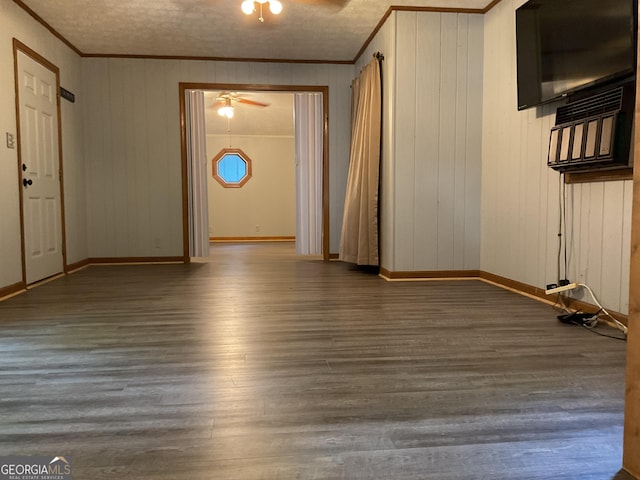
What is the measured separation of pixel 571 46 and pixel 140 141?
14.9 feet

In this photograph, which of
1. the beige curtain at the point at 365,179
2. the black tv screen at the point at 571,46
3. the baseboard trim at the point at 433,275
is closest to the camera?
the black tv screen at the point at 571,46

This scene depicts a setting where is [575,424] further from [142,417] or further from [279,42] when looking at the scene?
[279,42]

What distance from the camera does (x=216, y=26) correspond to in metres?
4.58

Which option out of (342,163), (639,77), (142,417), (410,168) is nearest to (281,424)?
(142,417)

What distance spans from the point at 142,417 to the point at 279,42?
438 centimetres

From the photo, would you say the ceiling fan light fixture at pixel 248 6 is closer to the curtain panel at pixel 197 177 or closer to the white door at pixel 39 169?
the white door at pixel 39 169

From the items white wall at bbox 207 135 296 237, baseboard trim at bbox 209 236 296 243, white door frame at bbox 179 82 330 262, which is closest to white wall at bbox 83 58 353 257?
white door frame at bbox 179 82 330 262

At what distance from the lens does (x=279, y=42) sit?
16.6ft

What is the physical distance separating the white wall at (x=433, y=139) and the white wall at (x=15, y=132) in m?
3.11

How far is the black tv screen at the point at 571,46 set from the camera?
8.13ft

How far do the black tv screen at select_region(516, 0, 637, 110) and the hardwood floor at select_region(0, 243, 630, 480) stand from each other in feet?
4.59

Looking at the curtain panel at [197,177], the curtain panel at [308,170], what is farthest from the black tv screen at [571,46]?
the curtain panel at [197,177]

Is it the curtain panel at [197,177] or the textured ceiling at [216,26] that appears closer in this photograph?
the textured ceiling at [216,26]

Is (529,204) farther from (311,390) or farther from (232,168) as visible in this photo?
(232,168)
